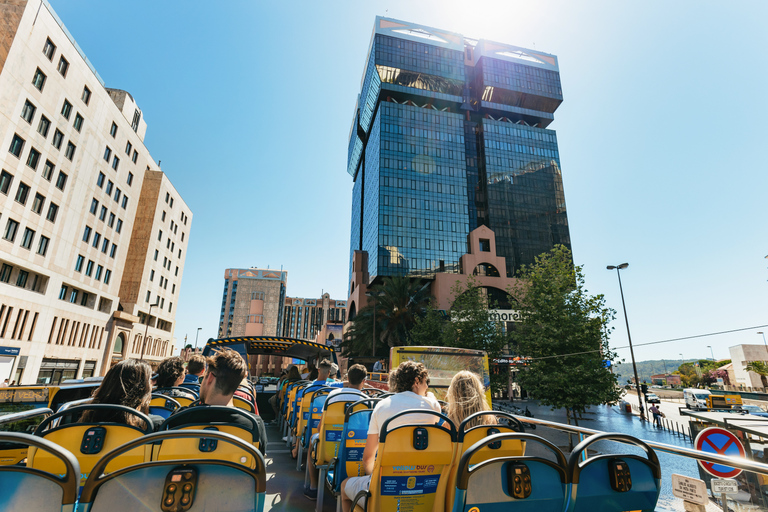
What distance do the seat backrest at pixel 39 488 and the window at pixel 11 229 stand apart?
3305 centimetres

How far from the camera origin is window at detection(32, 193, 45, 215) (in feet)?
89.5

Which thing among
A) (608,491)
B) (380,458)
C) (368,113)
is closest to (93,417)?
(380,458)

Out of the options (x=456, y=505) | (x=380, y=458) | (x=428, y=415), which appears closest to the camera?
(x=456, y=505)

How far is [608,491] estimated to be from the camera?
2.54 m

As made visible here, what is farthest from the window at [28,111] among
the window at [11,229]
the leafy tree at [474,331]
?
the leafy tree at [474,331]

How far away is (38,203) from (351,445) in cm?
3508

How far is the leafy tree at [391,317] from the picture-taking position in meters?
39.1

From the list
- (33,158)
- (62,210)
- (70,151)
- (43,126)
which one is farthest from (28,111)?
(62,210)

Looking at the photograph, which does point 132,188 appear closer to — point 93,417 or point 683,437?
point 93,417

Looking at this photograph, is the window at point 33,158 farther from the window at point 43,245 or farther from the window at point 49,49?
the window at point 49,49

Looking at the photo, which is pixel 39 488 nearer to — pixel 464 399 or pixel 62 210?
pixel 464 399

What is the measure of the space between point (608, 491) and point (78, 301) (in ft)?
141

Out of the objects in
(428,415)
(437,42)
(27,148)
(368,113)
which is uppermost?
(437,42)

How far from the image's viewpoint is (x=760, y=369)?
56125mm
